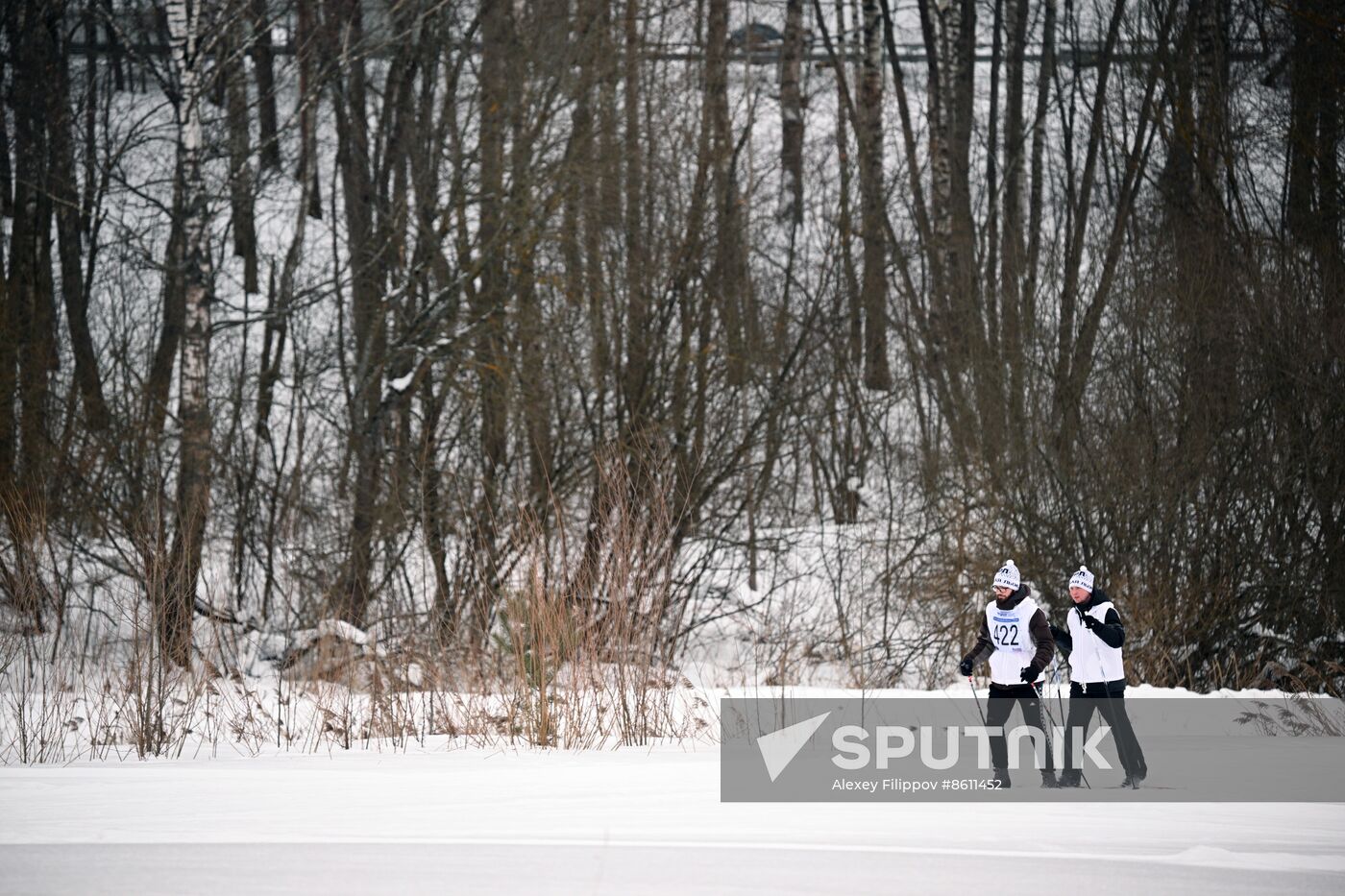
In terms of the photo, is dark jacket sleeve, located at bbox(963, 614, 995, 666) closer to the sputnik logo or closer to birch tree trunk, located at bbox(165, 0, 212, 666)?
the sputnik logo

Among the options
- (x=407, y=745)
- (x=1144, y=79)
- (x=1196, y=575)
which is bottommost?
(x=407, y=745)

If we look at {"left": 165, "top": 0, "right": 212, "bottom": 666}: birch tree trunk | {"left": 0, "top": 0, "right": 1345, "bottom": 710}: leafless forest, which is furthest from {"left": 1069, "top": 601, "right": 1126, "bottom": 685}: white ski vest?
{"left": 165, "top": 0, "right": 212, "bottom": 666}: birch tree trunk

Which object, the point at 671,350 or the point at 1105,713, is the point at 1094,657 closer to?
the point at 1105,713

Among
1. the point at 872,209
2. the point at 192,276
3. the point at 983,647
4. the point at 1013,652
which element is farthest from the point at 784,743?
the point at 872,209

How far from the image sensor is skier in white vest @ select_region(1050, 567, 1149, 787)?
257 inches

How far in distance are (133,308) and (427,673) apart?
1141 cm

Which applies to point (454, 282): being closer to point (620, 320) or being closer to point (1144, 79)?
point (620, 320)

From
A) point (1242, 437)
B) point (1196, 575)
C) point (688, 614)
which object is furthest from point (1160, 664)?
point (688, 614)

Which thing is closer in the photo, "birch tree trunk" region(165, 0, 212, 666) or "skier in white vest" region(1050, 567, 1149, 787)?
"skier in white vest" region(1050, 567, 1149, 787)

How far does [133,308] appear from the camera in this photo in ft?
61.3

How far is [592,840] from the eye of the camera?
5746 millimetres

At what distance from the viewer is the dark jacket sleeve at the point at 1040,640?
21.2ft

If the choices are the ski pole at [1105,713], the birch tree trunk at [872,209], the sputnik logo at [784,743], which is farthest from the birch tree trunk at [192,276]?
the ski pole at [1105,713]

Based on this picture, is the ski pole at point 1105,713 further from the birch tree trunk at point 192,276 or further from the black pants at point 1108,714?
the birch tree trunk at point 192,276
